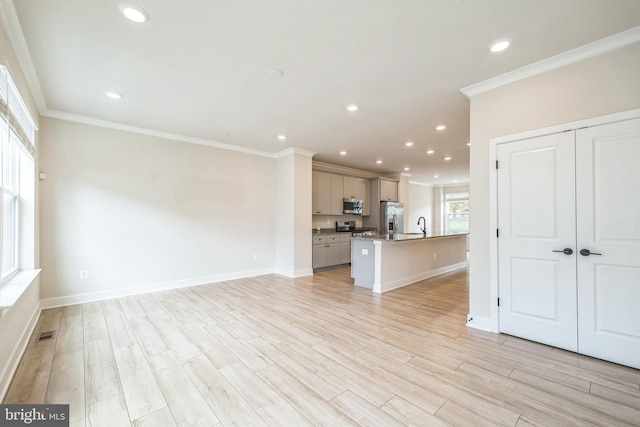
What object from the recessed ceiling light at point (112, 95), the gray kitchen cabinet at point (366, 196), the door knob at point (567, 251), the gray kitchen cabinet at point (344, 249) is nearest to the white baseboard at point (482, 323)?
the door knob at point (567, 251)

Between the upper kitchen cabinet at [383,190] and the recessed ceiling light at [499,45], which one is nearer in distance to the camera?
the recessed ceiling light at [499,45]

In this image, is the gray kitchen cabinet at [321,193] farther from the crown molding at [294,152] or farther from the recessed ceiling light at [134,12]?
the recessed ceiling light at [134,12]

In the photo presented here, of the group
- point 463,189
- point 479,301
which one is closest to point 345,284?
point 479,301

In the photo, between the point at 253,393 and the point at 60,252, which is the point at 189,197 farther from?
the point at 253,393

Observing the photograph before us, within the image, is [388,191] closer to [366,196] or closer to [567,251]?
[366,196]

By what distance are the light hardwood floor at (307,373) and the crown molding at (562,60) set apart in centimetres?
271

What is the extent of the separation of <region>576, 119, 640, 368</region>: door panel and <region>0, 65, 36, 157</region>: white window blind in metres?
4.91

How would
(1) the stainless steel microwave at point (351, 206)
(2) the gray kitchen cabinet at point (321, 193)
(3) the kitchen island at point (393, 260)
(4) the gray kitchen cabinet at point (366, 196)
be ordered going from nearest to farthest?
(3) the kitchen island at point (393, 260)
(2) the gray kitchen cabinet at point (321, 193)
(1) the stainless steel microwave at point (351, 206)
(4) the gray kitchen cabinet at point (366, 196)

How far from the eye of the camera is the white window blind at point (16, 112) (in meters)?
2.07

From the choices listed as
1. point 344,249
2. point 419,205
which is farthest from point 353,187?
point 419,205

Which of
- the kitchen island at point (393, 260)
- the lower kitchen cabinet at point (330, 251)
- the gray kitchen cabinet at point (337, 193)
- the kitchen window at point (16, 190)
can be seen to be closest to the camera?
the kitchen window at point (16, 190)

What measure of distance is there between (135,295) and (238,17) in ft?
14.4

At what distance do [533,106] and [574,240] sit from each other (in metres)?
1.37

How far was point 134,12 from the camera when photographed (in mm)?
1948
